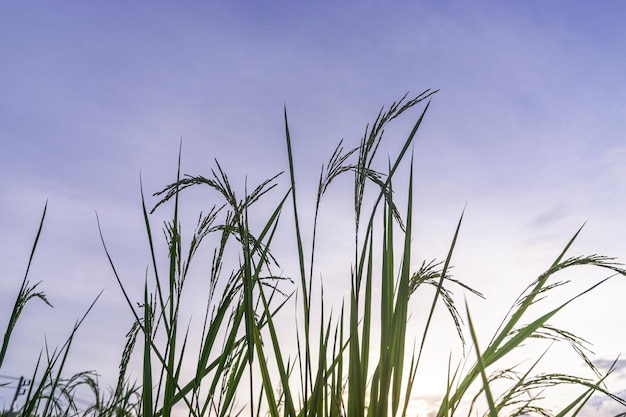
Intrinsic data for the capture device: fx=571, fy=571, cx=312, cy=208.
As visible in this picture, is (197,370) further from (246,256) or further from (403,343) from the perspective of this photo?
(403,343)

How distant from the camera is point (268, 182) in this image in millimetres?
1786

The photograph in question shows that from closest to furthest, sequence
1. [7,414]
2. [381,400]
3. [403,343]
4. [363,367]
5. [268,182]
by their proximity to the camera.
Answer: [381,400]
[403,343]
[363,367]
[268,182]
[7,414]

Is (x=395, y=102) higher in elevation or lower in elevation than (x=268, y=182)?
higher

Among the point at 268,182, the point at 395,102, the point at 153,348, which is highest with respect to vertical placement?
the point at 395,102

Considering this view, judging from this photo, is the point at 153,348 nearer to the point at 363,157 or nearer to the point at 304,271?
the point at 304,271

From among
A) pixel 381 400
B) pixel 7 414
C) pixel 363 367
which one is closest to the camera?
pixel 381 400

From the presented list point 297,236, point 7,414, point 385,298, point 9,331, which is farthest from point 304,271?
point 7,414

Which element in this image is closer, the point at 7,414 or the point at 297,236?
the point at 297,236

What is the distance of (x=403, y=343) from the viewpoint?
1565 mm

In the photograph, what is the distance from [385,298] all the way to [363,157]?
42cm

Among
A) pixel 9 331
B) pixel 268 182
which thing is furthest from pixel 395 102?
pixel 9 331

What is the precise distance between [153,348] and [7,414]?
2.92 m

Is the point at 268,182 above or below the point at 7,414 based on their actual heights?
above

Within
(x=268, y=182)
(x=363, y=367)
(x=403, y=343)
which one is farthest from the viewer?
(x=268, y=182)
